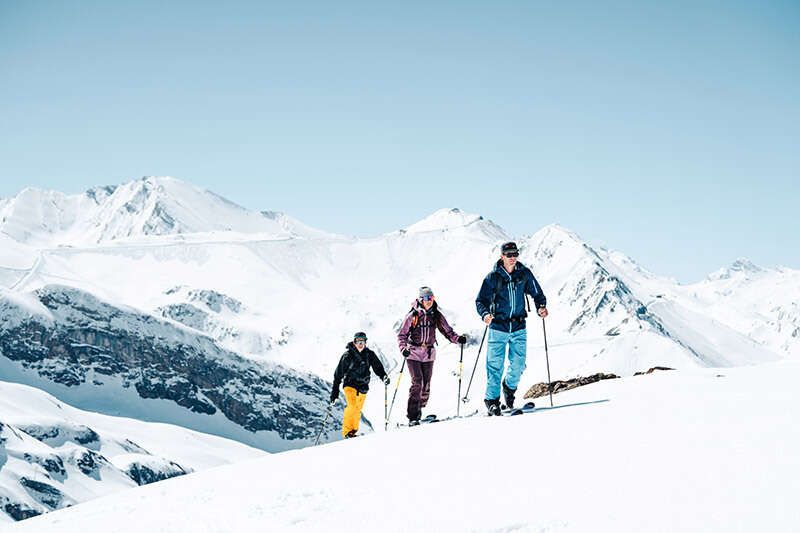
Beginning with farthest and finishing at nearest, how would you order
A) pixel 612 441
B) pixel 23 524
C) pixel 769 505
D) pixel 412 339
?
1. pixel 412 339
2. pixel 23 524
3. pixel 612 441
4. pixel 769 505

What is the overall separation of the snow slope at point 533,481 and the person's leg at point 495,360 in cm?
194

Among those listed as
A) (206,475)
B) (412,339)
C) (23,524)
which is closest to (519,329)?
(412,339)

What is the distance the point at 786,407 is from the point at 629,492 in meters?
4.45

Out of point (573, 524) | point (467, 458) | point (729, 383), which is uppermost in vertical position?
point (729, 383)

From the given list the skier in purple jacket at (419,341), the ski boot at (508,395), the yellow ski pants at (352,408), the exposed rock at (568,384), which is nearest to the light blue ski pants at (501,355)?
the ski boot at (508,395)

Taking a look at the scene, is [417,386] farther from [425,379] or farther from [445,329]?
[445,329]

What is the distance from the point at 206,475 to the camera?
12.3 meters

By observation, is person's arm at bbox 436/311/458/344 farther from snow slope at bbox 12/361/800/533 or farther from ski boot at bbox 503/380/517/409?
snow slope at bbox 12/361/800/533

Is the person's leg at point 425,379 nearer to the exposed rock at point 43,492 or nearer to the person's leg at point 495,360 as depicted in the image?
the person's leg at point 495,360

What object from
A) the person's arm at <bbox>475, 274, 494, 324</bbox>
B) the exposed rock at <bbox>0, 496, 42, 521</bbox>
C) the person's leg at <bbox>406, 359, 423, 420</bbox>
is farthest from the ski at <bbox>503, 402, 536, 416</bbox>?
the exposed rock at <bbox>0, 496, 42, 521</bbox>

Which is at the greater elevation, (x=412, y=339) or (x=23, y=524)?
(x=412, y=339)

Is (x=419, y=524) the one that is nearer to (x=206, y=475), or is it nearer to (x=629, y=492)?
(x=629, y=492)

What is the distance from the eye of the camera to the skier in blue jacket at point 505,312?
15.0 metres

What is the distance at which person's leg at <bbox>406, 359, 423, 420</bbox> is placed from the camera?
1673 cm
